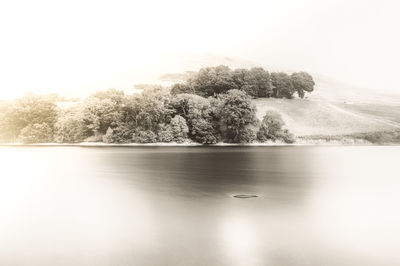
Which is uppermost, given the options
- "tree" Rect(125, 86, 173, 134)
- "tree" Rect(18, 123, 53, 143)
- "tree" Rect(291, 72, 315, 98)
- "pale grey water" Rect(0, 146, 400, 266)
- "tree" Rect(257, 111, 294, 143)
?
"pale grey water" Rect(0, 146, 400, 266)

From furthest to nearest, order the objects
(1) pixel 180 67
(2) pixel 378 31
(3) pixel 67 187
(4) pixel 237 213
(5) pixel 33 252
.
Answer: (1) pixel 180 67 → (2) pixel 378 31 → (3) pixel 67 187 → (4) pixel 237 213 → (5) pixel 33 252

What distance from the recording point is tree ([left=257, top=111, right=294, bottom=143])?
52969mm

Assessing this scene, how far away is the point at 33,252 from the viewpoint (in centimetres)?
639

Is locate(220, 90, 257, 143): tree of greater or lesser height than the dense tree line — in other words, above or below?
below

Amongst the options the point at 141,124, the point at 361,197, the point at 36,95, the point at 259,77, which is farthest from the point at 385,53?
the point at 361,197

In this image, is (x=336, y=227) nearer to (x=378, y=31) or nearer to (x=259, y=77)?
(x=259, y=77)

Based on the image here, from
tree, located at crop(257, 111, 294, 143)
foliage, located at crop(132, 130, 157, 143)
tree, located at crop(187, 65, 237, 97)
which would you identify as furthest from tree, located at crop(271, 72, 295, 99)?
foliage, located at crop(132, 130, 157, 143)

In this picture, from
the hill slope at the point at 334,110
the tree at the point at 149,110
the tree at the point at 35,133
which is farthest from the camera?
the hill slope at the point at 334,110

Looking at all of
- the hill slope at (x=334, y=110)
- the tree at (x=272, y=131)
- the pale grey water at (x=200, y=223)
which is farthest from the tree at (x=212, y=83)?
the pale grey water at (x=200, y=223)

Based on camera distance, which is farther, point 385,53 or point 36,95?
point 385,53

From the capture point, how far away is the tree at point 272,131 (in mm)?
52969

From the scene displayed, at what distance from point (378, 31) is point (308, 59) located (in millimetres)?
14273

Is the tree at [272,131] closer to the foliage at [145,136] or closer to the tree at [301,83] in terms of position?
the foliage at [145,136]

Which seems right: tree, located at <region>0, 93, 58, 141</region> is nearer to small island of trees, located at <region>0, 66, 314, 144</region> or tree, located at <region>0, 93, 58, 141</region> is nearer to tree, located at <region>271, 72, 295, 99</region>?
small island of trees, located at <region>0, 66, 314, 144</region>
